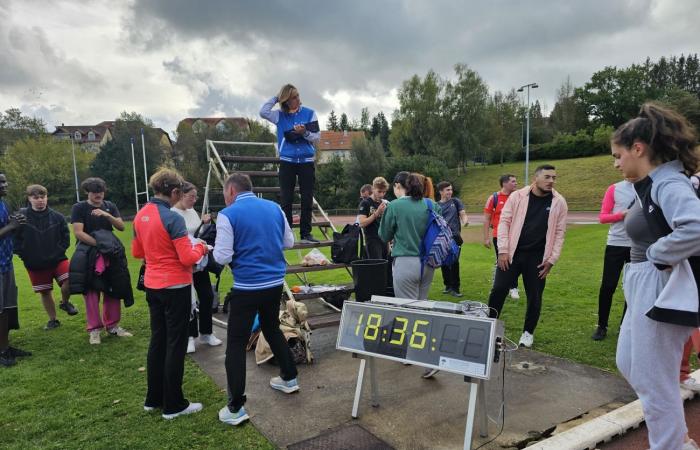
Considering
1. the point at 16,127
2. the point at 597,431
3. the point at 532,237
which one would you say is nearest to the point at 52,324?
the point at 532,237

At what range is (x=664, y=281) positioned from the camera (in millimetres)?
2283

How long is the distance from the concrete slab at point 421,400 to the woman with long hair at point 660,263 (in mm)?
1184

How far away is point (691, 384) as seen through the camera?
3805mm

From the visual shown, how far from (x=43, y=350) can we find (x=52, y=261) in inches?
51.2

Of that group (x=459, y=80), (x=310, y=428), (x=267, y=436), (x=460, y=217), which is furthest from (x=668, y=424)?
(x=459, y=80)

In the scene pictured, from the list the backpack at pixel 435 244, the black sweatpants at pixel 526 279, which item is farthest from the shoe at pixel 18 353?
the black sweatpants at pixel 526 279

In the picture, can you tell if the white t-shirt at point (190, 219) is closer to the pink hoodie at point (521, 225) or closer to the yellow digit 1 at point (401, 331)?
the yellow digit 1 at point (401, 331)

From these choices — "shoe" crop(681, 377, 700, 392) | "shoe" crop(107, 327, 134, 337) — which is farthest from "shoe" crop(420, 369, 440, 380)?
"shoe" crop(107, 327, 134, 337)

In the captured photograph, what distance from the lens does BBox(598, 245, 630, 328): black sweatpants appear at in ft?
17.1

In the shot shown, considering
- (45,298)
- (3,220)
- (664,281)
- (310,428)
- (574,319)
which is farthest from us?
(45,298)

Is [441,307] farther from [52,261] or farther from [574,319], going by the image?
[52,261]

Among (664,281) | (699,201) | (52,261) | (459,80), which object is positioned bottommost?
(52,261)

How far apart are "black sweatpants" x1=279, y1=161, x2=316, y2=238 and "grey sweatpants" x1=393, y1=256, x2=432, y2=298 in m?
1.91

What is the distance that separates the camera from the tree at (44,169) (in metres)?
50.6
